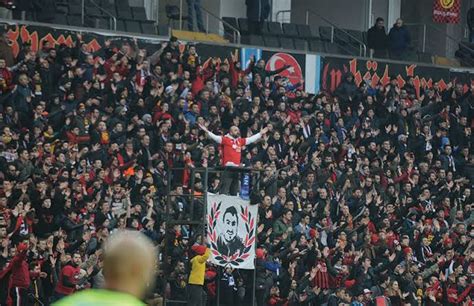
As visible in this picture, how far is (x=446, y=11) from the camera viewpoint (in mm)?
32594

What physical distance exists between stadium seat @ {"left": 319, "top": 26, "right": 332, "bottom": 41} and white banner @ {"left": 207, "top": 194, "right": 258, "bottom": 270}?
10.9 meters

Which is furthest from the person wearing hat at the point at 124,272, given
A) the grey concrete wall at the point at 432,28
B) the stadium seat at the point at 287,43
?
the grey concrete wall at the point at 432,28

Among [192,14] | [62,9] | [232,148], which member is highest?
[192,14]

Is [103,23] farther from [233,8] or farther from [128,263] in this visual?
[128,263]

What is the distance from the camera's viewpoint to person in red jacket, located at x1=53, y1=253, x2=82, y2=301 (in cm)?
1867

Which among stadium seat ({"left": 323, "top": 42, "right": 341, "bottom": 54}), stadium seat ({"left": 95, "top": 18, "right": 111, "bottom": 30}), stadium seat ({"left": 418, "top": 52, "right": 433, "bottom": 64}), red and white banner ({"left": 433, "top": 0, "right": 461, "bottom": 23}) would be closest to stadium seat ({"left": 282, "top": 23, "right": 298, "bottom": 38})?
stadium seat ({"left": 323, "top": 42, "right": 341, "bottom": 54})

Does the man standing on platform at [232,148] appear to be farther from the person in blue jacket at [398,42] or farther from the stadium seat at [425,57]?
the stadium seat at [425,57]

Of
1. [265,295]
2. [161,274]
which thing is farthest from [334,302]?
[161,274]

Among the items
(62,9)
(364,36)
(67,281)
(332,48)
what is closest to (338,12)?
(364,36)

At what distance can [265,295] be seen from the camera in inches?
862

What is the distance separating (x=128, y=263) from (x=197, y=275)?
15.9 metres

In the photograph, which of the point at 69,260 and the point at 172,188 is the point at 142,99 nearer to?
the point at 172,188

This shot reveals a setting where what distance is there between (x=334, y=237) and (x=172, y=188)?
401cm

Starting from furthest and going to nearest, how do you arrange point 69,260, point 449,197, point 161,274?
1. point 449,197
2. point 161,274
3. point 69,260
